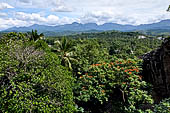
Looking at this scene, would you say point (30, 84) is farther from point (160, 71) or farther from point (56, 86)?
point (160, 71)

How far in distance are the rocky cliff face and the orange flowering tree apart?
1.25 meters

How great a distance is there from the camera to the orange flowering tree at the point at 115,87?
6.58 m

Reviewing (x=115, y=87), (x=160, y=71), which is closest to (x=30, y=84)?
(x=115, y=87)

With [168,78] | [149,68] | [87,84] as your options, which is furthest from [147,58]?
[87,84]

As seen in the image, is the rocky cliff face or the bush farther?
the rocky cliff face

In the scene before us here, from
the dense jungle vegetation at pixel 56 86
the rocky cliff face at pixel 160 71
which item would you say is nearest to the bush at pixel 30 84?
the dense jungle vegetation at pixel 56 86

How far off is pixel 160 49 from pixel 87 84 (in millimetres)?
4599

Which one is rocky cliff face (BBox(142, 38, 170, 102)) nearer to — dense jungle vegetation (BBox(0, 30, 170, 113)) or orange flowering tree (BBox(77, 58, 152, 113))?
dense jungle vegetation (BBox(0, 30, 170, 113))

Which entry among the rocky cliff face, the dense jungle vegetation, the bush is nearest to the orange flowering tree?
the dense jungle vegetation

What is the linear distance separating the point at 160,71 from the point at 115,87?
2812mm

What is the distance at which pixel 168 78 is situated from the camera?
7.51 metres

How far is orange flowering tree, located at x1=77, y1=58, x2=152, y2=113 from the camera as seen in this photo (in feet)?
21.6

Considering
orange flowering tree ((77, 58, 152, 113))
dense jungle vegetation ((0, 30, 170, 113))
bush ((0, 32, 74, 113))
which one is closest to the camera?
bush ((0, 32, 74, 113))

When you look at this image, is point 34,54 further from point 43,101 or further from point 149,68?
point 149,68
